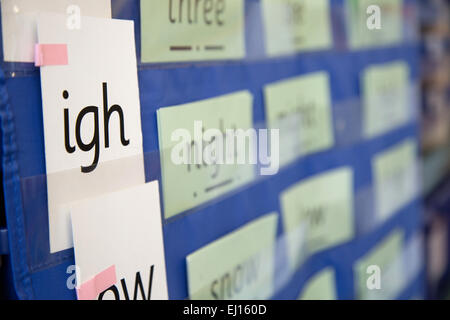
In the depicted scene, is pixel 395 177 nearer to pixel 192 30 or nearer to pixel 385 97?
pixel 385 97


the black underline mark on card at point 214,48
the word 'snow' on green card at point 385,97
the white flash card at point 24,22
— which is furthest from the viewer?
the word 'snow' on green card at point 385,97

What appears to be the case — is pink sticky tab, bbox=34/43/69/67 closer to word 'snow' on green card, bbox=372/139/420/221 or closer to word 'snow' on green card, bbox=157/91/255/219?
word 'snow' on green card, bbox=157/91/255/219

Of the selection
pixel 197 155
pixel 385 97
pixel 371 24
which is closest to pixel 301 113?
pixel 371 24

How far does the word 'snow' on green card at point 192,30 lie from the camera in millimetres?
617

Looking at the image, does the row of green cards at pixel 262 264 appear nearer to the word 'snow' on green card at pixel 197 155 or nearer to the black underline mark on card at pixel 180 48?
the word 'snow' on green card at pixel 197 155

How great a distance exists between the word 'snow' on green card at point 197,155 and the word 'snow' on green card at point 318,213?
207 millimetres

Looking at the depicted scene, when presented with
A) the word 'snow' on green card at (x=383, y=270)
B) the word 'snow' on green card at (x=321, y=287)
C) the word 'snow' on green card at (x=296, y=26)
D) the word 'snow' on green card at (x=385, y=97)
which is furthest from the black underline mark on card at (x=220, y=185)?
the word 'snow' on green card at (x=385, y=97)

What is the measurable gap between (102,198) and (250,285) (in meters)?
0.35

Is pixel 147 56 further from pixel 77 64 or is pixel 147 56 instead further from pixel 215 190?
pixel 215 190

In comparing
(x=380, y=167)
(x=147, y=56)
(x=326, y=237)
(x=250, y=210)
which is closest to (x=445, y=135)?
(x=380, y=167)

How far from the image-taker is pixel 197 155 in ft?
2.24

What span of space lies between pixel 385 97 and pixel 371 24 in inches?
13.1

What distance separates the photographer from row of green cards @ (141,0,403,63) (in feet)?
2.05

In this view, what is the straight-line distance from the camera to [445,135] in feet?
7.82
